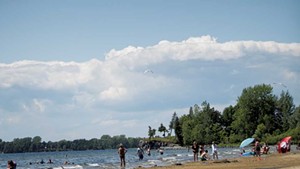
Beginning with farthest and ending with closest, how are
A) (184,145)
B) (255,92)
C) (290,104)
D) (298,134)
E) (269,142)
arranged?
(184,145) < (290,104) < (255,92) < (269,142) < (298,134)

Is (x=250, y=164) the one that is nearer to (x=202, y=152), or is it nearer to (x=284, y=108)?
(x=202, y=152)

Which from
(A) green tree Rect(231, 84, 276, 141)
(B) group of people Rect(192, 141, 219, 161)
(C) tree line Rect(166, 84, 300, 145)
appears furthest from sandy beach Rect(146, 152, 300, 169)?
(A) green tree Rect(231, 84, 276, 141)

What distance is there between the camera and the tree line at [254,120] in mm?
133000

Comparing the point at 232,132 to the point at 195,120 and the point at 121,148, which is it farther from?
the point at 121,148

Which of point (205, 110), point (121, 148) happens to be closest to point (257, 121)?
point (205, 110)

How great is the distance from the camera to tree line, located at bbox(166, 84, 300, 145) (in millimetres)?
133000

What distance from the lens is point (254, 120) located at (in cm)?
13862

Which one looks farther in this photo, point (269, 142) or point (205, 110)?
point (205, 110)

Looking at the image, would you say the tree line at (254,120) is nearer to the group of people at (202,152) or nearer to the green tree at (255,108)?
the green tree at (255,108)

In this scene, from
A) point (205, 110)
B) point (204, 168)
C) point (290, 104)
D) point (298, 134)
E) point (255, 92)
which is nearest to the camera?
point (204, 168)

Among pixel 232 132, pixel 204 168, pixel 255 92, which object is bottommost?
pixel 204 168

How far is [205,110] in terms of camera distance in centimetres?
16538

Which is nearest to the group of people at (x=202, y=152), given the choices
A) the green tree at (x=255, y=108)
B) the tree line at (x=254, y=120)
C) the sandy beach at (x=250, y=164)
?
the sandy beach at (x=250, y=164)

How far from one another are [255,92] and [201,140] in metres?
31.5
